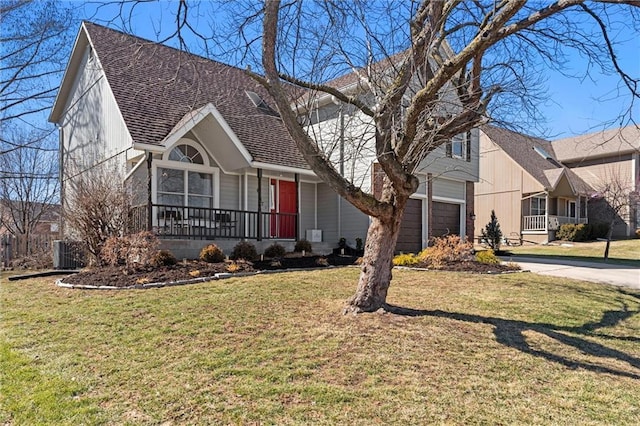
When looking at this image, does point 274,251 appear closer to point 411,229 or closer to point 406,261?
point 406,261

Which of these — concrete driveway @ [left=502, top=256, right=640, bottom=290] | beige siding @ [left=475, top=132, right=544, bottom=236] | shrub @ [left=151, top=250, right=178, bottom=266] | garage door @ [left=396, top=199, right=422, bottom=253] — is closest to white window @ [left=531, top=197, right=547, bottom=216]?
beige siding @ [left=475, top=132, right=544, bottom=236]

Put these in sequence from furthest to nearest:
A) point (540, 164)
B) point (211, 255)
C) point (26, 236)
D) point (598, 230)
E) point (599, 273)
Result: point (540, 164), point (598, 230), point (26, 236), point (599, 273), point (211, 255)

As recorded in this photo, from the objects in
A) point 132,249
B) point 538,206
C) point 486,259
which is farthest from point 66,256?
point 538,206

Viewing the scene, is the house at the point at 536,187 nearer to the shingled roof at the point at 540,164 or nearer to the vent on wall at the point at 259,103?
the shingled roof at the point at 540,164

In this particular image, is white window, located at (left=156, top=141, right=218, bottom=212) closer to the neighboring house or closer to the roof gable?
the roof gable

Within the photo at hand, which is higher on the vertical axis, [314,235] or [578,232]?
[314,235]

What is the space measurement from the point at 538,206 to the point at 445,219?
14173mm

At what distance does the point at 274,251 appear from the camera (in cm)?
1243

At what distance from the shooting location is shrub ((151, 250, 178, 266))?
1002cm

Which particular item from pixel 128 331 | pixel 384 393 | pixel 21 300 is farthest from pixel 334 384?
pixel 21 300

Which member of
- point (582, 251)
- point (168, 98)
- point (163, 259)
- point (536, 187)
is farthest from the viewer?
point (536, 187)

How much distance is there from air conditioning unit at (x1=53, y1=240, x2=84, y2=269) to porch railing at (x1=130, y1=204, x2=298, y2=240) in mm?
2484

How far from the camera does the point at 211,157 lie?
1388 centimetres

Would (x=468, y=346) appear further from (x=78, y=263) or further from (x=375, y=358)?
(x=78, y=263)
